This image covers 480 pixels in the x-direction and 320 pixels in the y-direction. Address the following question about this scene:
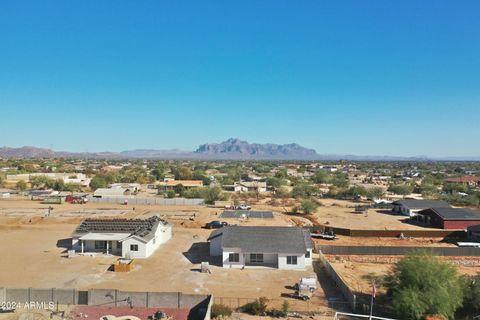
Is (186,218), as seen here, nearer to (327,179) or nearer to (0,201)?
(0,201)

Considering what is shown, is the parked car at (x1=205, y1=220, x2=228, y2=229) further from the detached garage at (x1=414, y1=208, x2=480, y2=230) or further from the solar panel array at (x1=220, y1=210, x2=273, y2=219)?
the detached garage at (x1=414, y1=208, x2=480, y2=230)

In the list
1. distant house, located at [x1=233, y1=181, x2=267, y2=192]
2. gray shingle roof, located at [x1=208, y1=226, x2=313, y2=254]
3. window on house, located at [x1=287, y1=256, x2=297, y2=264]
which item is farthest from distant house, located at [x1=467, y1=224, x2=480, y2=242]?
distant house, located at [x1=233, y1=181, x2=267, y2=192]

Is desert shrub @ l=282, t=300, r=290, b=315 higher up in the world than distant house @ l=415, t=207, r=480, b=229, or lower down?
lower down

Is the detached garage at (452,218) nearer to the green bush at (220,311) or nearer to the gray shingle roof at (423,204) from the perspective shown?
the gray shingle roof at (423,204)

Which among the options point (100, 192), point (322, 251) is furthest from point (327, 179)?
point (322, 251)

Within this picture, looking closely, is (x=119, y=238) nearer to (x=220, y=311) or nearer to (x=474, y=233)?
(x=220, y=311)

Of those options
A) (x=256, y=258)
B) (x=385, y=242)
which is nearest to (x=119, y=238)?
(x=256, y=258)
